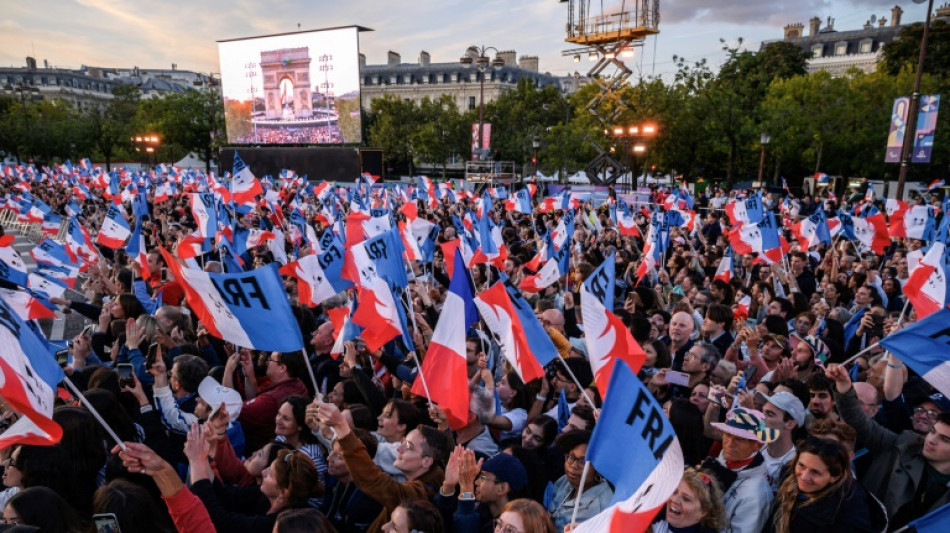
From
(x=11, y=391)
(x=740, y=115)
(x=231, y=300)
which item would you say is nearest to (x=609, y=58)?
(x=740, y=115)

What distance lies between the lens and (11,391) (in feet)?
9.69

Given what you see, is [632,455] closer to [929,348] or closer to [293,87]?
[929,348]

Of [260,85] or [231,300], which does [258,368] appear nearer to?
[231,300]

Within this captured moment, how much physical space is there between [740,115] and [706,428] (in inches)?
1358

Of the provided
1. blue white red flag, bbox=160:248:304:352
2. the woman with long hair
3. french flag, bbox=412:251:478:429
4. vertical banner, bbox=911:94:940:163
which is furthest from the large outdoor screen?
the woman with long hair

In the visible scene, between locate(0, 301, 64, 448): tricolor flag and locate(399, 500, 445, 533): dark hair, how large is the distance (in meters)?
1.72

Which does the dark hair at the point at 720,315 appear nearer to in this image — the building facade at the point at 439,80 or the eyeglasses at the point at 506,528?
the eyeglasses at the point at 506,528

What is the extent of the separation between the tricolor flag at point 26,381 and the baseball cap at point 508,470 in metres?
2.24

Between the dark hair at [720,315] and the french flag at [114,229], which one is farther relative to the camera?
the french flag at [114,229]

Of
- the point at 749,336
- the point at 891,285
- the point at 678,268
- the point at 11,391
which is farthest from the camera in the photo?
the point at 678,268

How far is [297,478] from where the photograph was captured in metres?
3.73

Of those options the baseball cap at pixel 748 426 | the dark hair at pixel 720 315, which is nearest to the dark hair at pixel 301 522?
the baseball cap at pixel 748 426

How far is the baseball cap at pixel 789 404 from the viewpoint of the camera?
14.0 ft

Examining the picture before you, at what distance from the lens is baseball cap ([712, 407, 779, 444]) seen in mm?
3736
